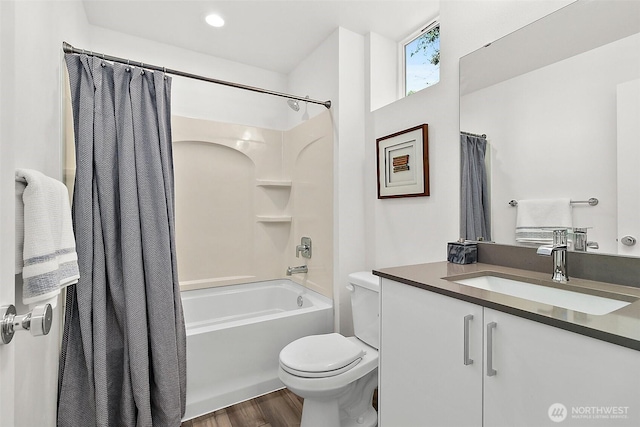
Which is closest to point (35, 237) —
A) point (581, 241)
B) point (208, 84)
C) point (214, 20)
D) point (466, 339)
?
point (466, 339)

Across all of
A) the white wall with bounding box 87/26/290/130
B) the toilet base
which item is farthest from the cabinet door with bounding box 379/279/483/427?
the white wall with bounding box 87/26/290/130

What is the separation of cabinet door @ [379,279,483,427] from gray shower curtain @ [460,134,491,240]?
2.01 ft

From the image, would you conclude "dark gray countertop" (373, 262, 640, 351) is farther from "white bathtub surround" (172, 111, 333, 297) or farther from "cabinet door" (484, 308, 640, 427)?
"white bathtub surround" (172, 111, 333, 297)

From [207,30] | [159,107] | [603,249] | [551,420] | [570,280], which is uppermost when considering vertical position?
[207,30]

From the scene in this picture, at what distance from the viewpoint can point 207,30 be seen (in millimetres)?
2281

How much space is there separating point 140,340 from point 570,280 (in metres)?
1.90

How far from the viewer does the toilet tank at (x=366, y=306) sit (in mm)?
1766

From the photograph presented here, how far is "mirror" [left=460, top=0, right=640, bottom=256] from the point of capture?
106cm

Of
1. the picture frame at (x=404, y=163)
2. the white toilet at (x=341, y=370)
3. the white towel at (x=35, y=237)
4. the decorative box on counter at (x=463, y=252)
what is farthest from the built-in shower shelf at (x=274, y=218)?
the white towel at (x=35, y=237)

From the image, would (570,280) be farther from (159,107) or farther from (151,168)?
(159,107)

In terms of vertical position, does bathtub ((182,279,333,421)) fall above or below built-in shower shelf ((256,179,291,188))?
below

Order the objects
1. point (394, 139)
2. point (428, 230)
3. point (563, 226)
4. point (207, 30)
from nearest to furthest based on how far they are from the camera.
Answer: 1. point (563, 226)
2. point (428, 230)
3. point (394, 139)
4. point (207, 30)

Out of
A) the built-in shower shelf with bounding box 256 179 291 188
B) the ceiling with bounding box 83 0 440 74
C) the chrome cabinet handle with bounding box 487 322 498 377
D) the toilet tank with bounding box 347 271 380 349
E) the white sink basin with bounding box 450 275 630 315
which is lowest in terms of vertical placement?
the toilet tank with bounding box 347 271 380 349

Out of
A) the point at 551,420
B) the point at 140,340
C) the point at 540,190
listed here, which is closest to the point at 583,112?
the point at 540,190
